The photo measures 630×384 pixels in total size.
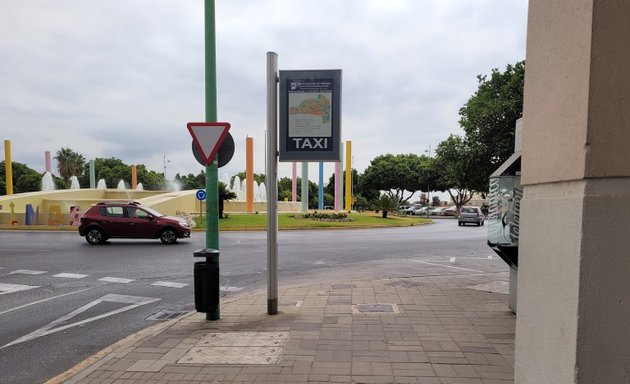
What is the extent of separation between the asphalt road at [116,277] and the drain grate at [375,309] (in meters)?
2.75

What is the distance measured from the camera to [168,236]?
16391 millimetres

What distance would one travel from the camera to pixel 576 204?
195cm

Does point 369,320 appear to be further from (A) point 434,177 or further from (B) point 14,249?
(A) point 434,177

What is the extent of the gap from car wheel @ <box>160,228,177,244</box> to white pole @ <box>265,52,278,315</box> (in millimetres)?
11343

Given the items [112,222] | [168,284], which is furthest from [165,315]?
[112,222]

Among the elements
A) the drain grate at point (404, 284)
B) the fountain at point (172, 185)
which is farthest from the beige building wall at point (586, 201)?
the fountain at point (172, 185)

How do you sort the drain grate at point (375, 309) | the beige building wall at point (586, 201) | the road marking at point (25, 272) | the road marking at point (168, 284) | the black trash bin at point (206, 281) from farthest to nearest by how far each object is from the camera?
the road marking at point (25, 272), the road marking at point (168, 284), the drain grate at point (375, 309), the black trash bin at point (206, 281), the beige building wall at point (586, 201)

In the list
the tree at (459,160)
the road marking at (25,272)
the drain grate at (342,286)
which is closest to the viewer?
the drain grate at (342,286)

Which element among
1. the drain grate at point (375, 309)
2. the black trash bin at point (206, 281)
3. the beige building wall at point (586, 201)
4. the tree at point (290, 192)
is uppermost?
the beige building wall at point (586, 201)

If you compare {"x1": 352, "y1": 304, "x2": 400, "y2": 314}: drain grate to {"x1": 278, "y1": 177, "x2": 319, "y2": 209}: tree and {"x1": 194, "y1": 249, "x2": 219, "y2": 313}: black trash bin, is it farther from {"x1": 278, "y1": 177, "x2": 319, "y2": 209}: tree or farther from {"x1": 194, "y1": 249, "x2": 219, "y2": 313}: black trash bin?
{"x1": 278, "y1": 177, "x2": 319, "y2": 209}: tree

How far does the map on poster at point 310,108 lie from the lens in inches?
247

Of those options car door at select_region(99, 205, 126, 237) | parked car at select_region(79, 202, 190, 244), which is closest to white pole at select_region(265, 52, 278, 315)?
parked car at select_region(79, 202, 190, 244)

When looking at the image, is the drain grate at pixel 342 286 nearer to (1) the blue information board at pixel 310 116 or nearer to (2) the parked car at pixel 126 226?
(1) the blue information board at pixel 310 116

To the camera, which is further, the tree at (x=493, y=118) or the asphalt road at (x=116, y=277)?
the tree at (x=493, y=118)
